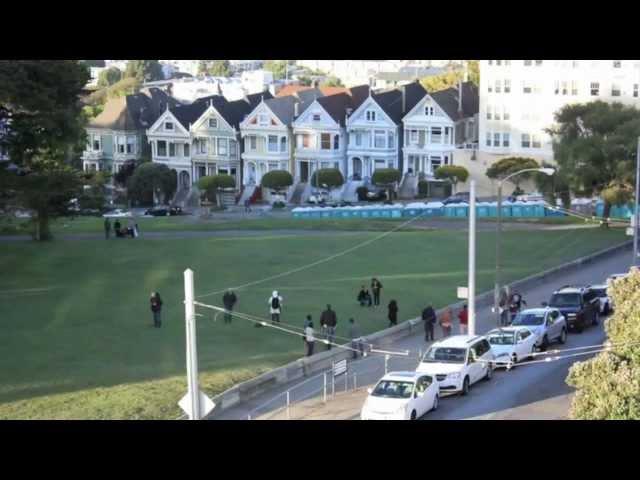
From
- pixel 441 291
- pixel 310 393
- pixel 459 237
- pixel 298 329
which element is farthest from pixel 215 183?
pixel 310 393

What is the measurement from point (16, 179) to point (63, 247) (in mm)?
7433

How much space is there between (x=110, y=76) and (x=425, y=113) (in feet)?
345

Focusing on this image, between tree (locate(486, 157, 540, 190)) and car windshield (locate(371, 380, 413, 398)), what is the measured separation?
5575 cm

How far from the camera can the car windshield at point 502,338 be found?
29697mm

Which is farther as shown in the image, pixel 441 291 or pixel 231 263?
pixel 231 263

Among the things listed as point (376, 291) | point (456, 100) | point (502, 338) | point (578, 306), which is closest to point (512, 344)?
point (502, 338)

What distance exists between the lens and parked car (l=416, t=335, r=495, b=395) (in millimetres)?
26172

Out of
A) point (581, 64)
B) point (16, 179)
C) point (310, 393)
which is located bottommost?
point (310, 393)

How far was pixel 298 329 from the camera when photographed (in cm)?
3244

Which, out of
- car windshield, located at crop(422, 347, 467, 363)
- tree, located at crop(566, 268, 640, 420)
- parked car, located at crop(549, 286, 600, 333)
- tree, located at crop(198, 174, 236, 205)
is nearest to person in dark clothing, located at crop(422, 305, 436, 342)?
parked car, located at crop(549, 286, 600, 333)

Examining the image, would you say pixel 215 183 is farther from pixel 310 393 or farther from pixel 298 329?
pixel 310 393

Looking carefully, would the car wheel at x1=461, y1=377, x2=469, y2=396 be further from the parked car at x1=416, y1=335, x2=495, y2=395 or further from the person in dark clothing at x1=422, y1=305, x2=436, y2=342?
the person in dark clothing at x1=422, y1=305, x2=436, y2=342

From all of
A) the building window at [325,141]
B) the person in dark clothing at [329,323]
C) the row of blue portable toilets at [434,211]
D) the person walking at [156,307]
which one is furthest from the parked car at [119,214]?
the person in dark clothing at [329,323]

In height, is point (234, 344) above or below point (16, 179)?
below
